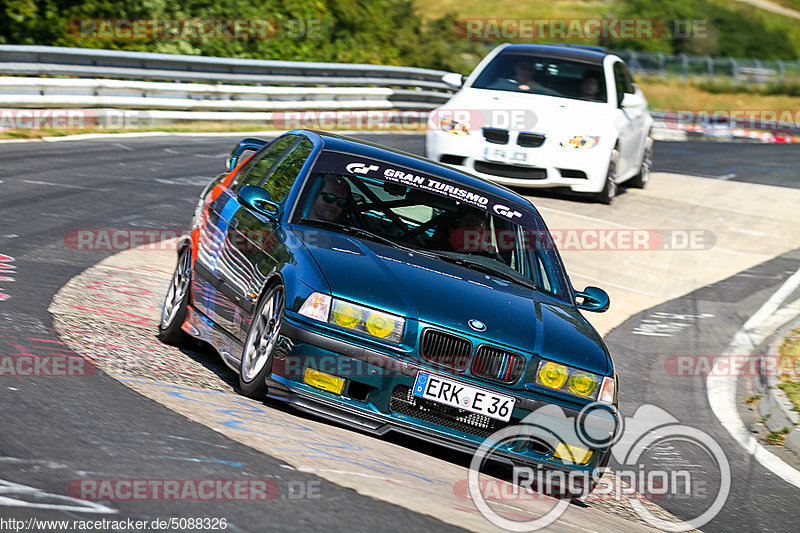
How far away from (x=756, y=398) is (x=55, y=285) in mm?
5387

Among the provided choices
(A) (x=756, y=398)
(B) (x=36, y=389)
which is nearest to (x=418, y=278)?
(B) (x=36, y=389)

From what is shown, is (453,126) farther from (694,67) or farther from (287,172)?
(694,67)

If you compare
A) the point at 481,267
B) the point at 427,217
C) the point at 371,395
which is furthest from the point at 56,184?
the point at 371,395

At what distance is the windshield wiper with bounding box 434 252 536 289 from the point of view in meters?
6.71

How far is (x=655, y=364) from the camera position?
9633mm

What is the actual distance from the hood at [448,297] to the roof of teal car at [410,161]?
84cm

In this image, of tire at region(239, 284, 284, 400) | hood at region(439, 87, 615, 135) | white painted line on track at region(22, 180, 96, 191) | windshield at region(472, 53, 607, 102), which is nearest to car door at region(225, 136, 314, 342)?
tire at region(239, 284, 284, 400)

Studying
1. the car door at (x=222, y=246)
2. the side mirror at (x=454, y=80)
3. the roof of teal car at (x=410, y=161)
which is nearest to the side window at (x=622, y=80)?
the side mirror at (x=454, y=80)

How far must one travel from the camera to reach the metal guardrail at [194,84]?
17078 millimetres

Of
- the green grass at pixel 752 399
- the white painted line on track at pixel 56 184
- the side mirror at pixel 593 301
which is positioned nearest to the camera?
the side mirror at pixel 593 301

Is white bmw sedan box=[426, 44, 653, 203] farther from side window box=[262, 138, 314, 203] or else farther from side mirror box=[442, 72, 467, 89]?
side window box=[262, 138, 314, 203]

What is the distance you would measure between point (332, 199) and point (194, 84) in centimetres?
1405

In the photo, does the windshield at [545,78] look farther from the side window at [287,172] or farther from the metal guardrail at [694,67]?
the metal guardrail at [694,67]

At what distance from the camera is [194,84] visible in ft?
66.4
